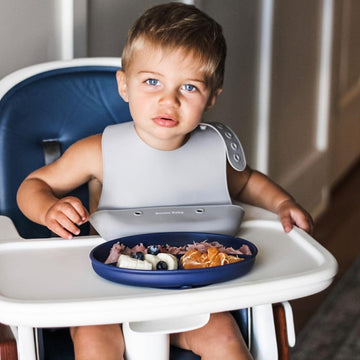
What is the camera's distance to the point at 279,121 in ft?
9.12

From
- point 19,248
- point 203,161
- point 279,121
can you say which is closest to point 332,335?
point 279,121

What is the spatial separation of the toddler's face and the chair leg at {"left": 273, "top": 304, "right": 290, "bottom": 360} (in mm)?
347

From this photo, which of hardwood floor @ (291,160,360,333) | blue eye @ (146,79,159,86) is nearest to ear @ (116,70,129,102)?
blue eye @ (146,79,159,86)

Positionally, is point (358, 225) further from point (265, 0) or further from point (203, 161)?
point (203, 161)

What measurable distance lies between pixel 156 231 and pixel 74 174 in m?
0.25

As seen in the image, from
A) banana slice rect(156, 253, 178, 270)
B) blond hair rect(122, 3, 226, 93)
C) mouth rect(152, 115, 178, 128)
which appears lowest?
banana slice rect(156, 253, 178, 270)

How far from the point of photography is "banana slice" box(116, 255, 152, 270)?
1.03 m

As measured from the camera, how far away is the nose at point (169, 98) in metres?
1.27

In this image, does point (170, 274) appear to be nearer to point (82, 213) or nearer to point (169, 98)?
point (82, 213)

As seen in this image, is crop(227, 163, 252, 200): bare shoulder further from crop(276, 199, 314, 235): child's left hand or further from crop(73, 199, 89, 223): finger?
crop(73, 199, 89, 223): finger

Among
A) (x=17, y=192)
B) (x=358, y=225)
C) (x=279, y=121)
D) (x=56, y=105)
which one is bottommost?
(x=358, y=225)

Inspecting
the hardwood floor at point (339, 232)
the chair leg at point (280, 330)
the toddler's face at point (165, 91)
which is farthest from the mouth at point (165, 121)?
the hardwood floor at point (339, 232)

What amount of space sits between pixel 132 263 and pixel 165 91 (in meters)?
0.36

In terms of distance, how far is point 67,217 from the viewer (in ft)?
3.93
